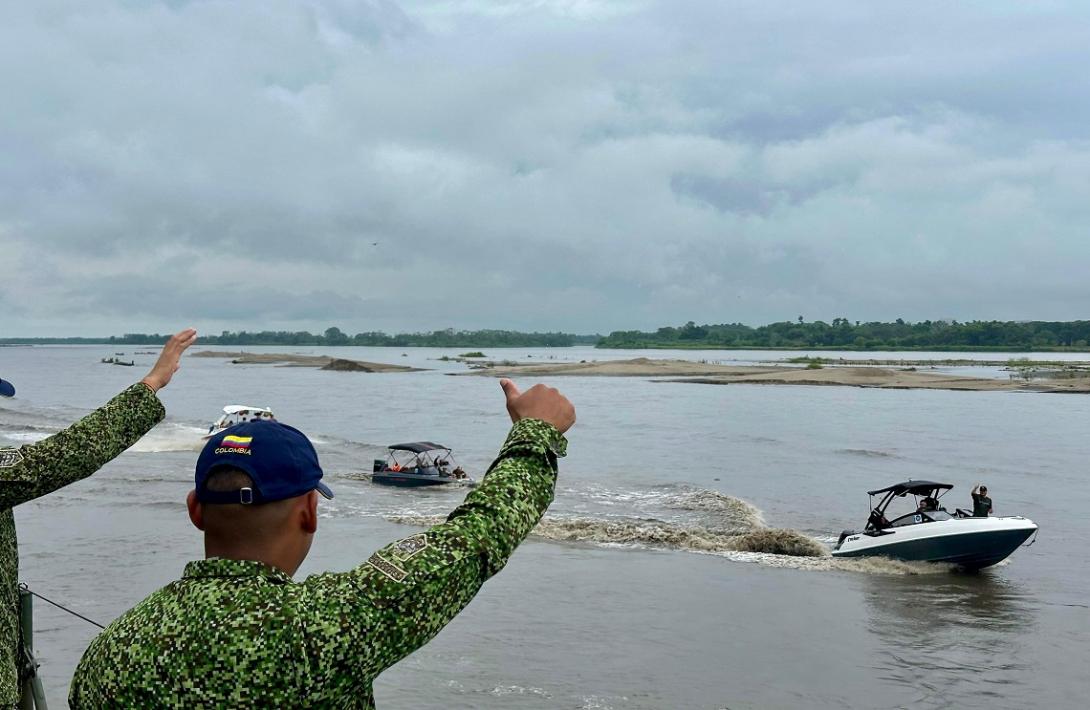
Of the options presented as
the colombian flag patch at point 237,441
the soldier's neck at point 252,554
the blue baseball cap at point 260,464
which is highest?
the colombian flag patch at point 237,441

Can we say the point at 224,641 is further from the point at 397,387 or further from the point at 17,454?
the point at 397,387

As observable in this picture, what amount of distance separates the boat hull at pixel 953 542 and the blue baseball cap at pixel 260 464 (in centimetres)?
1987

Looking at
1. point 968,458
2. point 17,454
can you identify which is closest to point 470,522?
point 17,454

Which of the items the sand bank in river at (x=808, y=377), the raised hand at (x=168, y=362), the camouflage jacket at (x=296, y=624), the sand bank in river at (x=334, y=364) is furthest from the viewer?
the sand bank in river at (x=334, y=364)

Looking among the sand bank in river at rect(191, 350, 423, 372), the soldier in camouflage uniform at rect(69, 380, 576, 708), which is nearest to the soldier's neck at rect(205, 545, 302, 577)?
the soldier in camouflage uniform at rect(69, 380, 576, 708)

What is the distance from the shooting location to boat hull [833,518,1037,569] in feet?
64.1

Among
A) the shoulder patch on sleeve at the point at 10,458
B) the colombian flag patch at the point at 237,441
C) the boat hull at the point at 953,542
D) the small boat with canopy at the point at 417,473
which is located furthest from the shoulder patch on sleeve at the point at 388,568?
the small boat with canopy at the point at 417,473

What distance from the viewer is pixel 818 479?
1321 inches

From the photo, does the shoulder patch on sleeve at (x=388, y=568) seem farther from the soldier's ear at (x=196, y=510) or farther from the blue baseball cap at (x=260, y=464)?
the soldier's ear at (x=196, y=510)

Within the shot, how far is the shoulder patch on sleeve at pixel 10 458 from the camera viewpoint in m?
3.25

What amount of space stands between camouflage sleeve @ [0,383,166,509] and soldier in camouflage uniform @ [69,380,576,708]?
1308 millimetres

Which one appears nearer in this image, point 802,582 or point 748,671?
point 748,671

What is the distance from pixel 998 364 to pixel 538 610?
134 metres

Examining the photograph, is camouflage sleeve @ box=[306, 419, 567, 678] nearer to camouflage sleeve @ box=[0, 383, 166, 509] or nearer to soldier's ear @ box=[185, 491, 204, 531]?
soldier's ear @ box=[185, 491, 204, 531]
